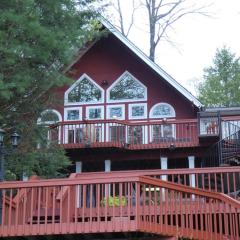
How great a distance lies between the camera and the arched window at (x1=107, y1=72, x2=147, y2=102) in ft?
77.9

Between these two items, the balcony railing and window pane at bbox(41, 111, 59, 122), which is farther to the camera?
the balcony railing

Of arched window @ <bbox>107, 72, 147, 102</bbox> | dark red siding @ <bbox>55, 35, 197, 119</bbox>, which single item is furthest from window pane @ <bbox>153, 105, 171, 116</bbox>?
arched window @ <bbox>107, 72, 147, 102</bbox>

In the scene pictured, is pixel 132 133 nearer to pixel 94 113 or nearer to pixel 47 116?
pixel 94 113

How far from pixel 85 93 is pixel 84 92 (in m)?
0.08

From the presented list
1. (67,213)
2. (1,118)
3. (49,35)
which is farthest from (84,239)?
(49,35)

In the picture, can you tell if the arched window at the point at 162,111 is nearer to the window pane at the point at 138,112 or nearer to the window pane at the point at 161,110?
the window pane at the point at 161,110

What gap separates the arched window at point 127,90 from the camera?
77.9 ft

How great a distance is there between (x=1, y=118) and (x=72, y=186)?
9.56ft

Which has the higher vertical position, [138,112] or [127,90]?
[127,90]

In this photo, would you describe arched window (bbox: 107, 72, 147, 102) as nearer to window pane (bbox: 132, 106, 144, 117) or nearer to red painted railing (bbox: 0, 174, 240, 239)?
window pane (bbox: 132, 106, 144, 117)

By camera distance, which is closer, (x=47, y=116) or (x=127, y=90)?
(x=47, y=116)

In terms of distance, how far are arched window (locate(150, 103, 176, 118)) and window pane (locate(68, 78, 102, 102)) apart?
2.28 metres

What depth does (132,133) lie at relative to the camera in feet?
72.2

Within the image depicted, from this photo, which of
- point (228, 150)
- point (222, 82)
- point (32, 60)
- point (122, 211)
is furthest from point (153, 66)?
point (222, 82)
